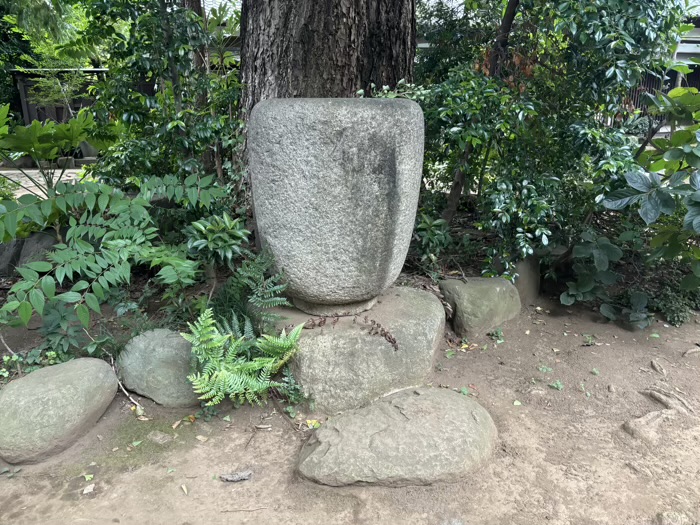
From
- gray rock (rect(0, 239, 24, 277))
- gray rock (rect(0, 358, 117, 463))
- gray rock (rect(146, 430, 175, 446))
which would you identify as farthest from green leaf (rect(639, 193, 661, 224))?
gray rock (rect(0, 239, 24, 277))

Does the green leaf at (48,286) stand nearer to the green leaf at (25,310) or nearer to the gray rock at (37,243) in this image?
the green leaf at (25,310)

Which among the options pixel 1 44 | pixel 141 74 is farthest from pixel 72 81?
pixel 141 74

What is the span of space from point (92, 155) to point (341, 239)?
13037 millimetres

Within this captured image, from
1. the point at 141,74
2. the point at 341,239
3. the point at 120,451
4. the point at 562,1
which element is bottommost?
the point at 120,451

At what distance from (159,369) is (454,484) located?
153 centimetres

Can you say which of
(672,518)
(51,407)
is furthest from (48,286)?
(672,518)

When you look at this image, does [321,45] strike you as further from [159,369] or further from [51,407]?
[51,407]

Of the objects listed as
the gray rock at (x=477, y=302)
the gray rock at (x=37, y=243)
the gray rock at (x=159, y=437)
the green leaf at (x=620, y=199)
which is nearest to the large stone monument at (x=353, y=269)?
the gray rock at (x=477, y=302)

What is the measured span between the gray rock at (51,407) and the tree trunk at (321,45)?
2.01 meters

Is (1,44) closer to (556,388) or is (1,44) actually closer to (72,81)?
(72,81)

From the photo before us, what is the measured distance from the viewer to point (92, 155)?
1327 cm

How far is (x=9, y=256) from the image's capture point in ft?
12.7

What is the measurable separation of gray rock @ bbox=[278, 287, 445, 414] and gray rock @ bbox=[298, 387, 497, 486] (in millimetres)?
153

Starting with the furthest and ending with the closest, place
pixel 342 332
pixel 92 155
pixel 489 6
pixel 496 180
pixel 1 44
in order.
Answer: pixel 92 155, pixel 1 44, pixel 489 6, pixel 496 180, pixel 342 332
